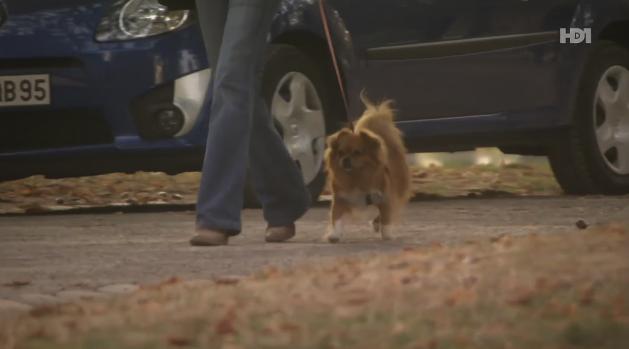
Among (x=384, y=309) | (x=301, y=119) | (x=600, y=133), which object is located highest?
(x=384, y=309)

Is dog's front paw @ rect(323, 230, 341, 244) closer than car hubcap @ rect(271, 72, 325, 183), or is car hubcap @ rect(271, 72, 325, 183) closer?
dog's front paw @ rect(323, 230, 341, 244)

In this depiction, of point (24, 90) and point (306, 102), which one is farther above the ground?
point (24, 90)

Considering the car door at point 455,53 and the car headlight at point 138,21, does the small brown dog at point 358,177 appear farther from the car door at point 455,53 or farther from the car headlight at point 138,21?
the car door at point 455,53

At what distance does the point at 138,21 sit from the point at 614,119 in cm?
336

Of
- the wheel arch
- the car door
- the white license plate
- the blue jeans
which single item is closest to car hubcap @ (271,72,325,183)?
the wheel arch

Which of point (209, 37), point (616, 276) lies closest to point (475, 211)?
point (209, 37)

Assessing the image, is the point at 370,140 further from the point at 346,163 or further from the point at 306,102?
the point at 306,102

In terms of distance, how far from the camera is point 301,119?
36.2 feet

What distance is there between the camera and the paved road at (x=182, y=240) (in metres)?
7.42

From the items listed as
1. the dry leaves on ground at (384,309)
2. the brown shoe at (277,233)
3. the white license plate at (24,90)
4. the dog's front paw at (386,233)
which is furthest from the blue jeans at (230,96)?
the white license plate at (24,90)

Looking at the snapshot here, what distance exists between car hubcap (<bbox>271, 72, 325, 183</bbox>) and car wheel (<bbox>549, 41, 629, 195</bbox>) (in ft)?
6.15

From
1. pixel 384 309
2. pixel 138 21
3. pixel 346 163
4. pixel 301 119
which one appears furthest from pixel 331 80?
pixel 384 309

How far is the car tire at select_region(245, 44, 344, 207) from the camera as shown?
10.8 metres

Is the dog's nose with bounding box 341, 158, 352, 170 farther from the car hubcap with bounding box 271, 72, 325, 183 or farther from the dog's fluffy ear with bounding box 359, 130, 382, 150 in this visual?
the car hubcap with bounding box 271, 72, 325, 183
